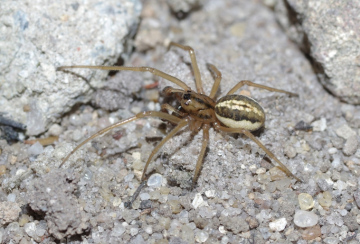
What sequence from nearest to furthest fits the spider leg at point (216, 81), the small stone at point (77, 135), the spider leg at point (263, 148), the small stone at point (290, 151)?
1. the spider leg at point (263, 148)
2. the small stone at point (290, 151)
3. the small stone at point (77, 135)
4. the spider leg at point (216, 81)

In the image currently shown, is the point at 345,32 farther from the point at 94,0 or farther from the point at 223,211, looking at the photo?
the point at 94,0

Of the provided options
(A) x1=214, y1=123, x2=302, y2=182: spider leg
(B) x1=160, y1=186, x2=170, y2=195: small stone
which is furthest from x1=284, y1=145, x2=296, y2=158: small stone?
(B) x1=160, y1=186, x2=170, y2=195: small stone

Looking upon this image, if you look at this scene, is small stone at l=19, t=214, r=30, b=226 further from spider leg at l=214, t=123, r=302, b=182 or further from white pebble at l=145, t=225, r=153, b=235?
spider leg at l=214, t=123, r=302, b=182

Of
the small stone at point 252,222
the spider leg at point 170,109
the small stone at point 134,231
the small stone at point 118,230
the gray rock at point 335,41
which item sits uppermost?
the gray rock at point 335,41

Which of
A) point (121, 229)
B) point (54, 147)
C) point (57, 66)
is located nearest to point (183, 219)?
point (121, 229)

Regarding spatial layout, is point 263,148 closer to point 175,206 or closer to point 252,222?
point 252,222

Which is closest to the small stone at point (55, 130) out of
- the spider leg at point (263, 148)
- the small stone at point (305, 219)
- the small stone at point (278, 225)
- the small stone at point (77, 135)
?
the small stone at point (77, 135)

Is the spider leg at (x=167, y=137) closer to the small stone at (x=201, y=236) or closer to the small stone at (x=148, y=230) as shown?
the small stone at (x=148, y=230)
